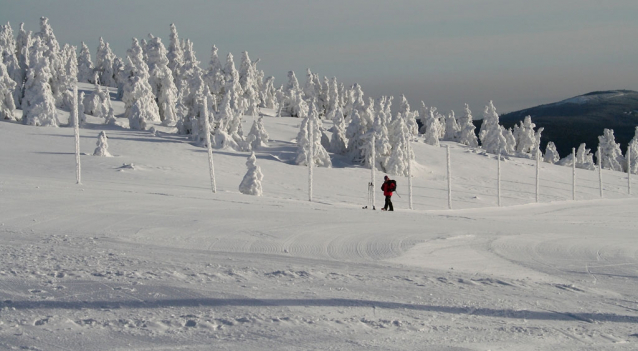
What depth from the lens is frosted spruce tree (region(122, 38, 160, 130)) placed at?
56062 mm

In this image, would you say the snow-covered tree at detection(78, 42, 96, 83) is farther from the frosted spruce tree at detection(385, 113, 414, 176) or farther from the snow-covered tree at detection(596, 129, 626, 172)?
the snow-covered tree at detection(596, 129, 626, 172)

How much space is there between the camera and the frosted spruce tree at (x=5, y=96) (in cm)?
5141

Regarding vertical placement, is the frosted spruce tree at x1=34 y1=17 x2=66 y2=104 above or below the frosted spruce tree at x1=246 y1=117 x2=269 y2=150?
above

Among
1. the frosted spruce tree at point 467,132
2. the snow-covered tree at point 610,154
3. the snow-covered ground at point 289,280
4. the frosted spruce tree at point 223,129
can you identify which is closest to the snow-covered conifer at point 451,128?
the frosted spruce tree at point 467,132

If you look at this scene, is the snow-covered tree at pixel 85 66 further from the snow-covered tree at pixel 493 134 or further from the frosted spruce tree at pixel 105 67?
the snow-covered tree at pixel 493 134

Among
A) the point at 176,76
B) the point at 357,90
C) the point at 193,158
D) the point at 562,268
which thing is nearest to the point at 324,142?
the point at 357,90

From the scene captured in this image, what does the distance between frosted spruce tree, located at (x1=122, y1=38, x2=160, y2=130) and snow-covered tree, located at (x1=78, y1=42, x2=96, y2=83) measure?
115 ft

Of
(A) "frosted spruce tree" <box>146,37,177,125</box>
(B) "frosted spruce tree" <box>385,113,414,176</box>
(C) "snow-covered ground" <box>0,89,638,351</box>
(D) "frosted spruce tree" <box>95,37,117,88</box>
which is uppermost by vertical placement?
(D) "frosted spruce tree" <box>95,37,117,88</box>

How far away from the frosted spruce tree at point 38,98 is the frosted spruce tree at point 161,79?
1742 cm

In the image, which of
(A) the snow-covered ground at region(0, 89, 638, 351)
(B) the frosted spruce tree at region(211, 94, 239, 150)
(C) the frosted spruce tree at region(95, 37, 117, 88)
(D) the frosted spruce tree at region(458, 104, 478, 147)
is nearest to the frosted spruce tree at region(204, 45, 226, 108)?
(B) the frosted spruce tree at region(211, 94, 239, 150)

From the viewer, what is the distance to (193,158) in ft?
145

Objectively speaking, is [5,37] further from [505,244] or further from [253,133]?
[505,244]

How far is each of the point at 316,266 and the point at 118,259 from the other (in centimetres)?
289

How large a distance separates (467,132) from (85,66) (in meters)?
69.9
